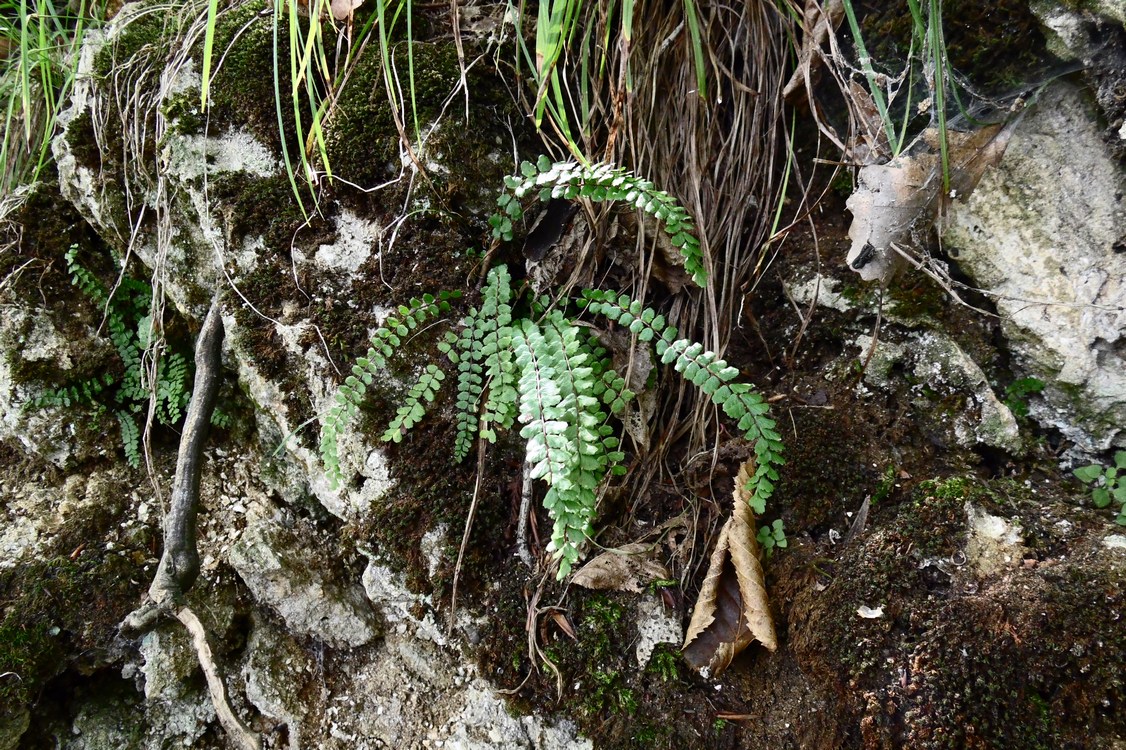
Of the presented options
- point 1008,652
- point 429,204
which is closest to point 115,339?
point 429,204

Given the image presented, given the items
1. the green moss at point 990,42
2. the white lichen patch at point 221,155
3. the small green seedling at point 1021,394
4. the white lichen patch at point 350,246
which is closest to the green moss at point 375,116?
the white lichen patch at point 350,246

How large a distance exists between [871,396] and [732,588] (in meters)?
0.76

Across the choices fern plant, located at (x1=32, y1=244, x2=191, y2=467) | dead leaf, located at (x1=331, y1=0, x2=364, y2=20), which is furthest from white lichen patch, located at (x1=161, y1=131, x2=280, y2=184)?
fern plant, located at (x1=32, y1=244, x2=191, y2=467)

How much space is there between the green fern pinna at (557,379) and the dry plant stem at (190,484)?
58 cm

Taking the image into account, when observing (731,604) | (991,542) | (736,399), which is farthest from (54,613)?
(991,542)

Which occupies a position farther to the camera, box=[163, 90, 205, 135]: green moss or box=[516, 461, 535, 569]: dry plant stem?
box=[163, 90, 205, 135]: green moss

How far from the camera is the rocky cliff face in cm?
157

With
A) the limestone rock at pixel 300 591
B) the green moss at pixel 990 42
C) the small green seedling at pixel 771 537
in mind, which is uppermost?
the green moss at pixel 990 42

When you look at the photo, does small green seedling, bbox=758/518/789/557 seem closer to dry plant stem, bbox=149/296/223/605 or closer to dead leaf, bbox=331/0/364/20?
dry plant stem, bbox=149/296/223/605

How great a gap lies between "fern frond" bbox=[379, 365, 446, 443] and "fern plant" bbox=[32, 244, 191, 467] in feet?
3.94

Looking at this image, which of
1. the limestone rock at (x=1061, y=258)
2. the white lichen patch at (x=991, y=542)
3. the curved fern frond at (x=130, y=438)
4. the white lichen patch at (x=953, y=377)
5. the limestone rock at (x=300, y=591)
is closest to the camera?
the white lichen patch at (x=991, y=542)

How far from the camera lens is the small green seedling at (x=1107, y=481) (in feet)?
5.29

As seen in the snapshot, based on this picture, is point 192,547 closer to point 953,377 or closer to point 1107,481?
point 953,377

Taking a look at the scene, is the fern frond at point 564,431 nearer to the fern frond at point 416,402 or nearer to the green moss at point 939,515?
the fern frond at point 416,402
